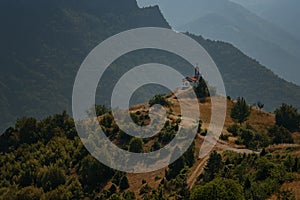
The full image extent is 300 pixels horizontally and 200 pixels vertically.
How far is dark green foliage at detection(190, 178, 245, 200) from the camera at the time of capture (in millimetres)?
29812

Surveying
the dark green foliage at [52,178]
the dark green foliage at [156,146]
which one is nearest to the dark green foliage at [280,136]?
the dark green foliage at [156,146]

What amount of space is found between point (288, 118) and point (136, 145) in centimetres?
3395

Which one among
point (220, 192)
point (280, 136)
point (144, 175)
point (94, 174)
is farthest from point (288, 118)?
point (220, 192)

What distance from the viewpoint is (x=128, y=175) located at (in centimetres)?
5609

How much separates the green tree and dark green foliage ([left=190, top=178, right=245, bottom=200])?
29.3 m

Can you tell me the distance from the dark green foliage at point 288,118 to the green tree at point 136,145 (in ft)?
106

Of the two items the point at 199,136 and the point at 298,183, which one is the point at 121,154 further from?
the point at 298,183

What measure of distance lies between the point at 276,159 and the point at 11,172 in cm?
4046

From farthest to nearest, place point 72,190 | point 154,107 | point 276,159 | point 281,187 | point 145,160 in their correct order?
point 154,107 < point 145,160 < point 72,190 < point 276,159 < point 281,187

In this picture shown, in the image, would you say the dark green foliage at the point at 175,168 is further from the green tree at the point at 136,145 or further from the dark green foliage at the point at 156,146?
the green tree at the point at 136,145

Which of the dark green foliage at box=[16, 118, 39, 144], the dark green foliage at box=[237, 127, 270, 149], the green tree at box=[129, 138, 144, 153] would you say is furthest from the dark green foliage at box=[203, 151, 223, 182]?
the dark green foliage at box=[16, 118, 39, 144]

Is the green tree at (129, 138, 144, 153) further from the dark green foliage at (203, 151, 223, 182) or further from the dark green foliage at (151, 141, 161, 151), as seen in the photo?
the dark green foliage at (203, 151, 223, 182)

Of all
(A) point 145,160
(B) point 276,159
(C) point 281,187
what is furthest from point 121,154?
(C) point 281,187

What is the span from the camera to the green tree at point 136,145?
197 ft
